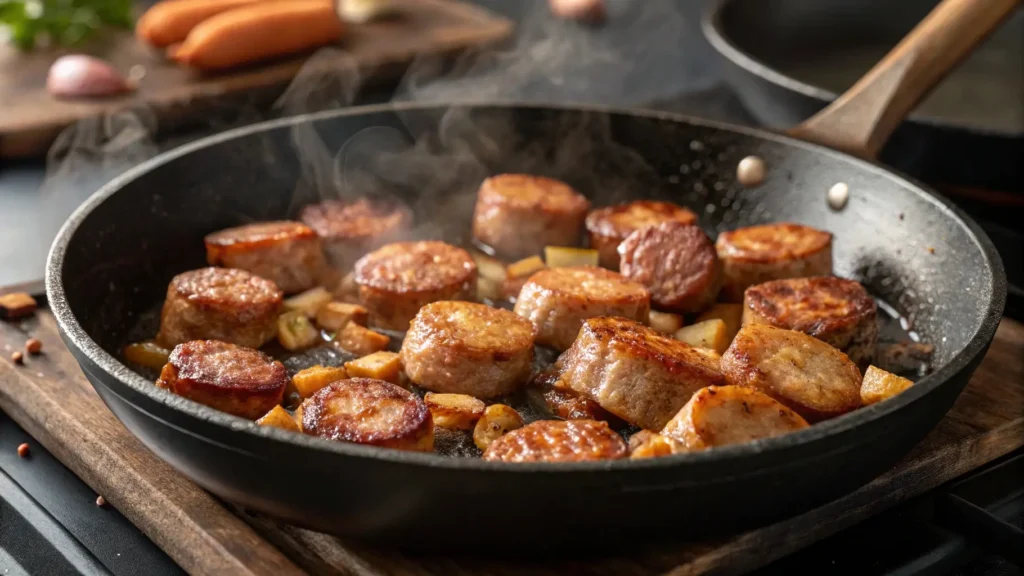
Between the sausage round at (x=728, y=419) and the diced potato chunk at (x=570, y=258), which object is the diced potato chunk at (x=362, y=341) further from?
the sausage round at (x=728, y=419)

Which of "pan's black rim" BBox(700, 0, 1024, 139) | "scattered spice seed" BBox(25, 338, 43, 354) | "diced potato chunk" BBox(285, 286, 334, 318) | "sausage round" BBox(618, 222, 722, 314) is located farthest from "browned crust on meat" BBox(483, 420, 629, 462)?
"pan's black rim" BBox(700, 0, 1024, 139)

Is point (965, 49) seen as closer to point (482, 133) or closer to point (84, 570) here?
point (482, 133)

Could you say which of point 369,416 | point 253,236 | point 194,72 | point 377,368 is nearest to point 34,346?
point 253,236

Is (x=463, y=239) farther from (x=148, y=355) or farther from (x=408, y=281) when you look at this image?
(x=148, y=355)

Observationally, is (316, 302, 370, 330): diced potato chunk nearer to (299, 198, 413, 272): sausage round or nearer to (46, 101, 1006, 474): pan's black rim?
(299, 198, 413, 272): sausage round

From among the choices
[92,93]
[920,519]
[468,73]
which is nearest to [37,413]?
[920,519]
